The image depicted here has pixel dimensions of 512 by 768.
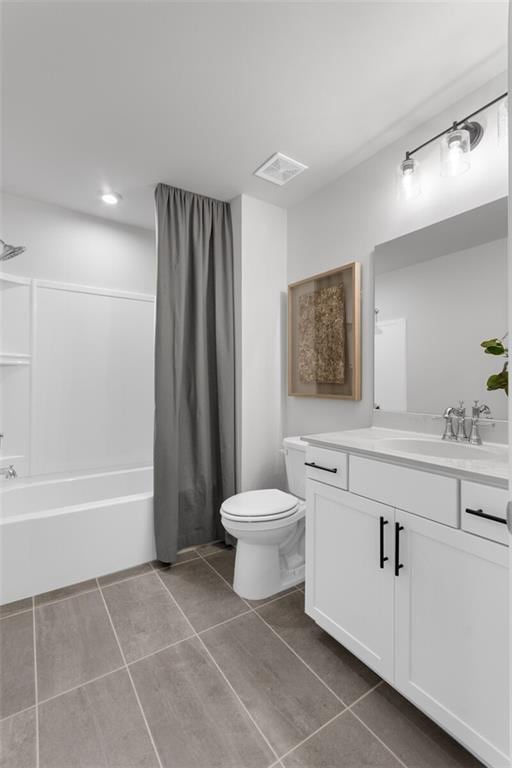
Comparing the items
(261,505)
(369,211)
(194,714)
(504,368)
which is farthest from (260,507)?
(369,211)

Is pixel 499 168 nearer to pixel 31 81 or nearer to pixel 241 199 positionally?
pixel 241 199

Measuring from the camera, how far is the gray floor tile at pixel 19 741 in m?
1.08

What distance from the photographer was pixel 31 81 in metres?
1.55

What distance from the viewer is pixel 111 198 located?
2529 mm

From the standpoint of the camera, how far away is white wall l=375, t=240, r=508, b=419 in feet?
4.99

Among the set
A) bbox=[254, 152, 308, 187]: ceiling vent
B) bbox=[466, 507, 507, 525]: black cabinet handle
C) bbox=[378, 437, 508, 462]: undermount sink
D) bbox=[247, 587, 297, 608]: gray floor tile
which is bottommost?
bbox=[247, 587, 297, 608]: gray floor tile

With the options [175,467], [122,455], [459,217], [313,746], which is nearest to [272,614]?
[313,746]

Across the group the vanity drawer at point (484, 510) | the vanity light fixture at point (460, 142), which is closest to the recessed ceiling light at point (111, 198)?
the vanity light fixture at point (460, 142)

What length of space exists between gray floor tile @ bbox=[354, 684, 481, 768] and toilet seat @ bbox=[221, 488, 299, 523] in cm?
78

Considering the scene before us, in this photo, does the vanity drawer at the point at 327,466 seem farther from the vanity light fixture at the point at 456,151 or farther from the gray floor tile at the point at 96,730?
the vanity light fixture at the point at 456,151

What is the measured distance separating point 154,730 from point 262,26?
8.09ft

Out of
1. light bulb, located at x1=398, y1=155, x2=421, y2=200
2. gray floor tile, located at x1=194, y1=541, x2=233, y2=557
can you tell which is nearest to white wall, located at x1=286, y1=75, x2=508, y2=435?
light bulb, located at x1=398, y1=155, x2=421, y2=200

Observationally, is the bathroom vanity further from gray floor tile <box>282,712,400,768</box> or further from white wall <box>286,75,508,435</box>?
white wall <box>286,75,508,435</box>

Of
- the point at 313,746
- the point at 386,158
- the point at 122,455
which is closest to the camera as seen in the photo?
the point at 313,746
